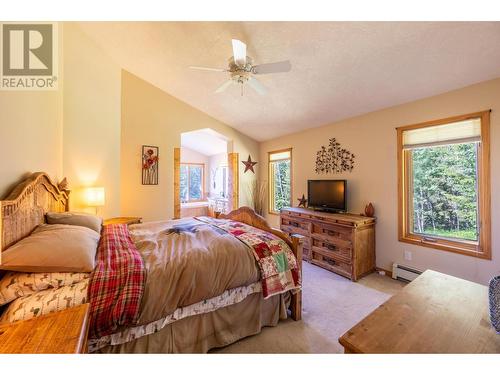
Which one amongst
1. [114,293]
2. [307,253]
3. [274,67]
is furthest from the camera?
[307,253]

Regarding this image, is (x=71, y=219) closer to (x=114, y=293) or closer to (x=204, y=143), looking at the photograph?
(x=114, y=293)

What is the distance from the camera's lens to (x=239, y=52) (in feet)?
6.23

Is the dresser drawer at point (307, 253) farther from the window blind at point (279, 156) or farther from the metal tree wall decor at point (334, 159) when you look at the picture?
the window blind at point (279, 156)

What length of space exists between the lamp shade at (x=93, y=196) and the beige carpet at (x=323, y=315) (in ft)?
7.86

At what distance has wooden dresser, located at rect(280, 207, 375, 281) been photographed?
2775mm

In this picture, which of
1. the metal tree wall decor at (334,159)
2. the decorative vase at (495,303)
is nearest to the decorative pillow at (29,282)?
the decorative vase at (495,303)

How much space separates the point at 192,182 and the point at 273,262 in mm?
5893

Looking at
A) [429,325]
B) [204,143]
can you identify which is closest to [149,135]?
[204,143]

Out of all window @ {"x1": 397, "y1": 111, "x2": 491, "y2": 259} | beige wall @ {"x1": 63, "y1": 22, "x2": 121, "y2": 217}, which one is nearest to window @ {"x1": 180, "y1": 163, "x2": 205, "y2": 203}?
beige wall @ {"x1": 63, "y1": 22, "x2": 121, "y2": 217}

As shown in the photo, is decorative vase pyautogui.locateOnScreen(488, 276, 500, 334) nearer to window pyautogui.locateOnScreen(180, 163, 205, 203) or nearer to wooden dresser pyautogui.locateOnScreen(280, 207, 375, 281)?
wooden dresser pyautogui.locateOnScreen(280, 207, 375, 281)

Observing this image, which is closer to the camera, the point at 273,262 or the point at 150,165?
the point at 273,262

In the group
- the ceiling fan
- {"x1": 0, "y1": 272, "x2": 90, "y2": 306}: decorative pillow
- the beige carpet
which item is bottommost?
the beige carpet

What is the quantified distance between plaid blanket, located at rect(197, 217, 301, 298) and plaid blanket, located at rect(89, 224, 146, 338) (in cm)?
87

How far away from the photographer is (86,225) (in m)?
1.87
